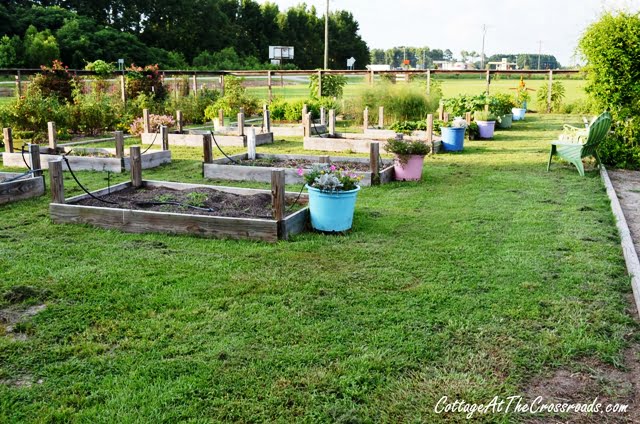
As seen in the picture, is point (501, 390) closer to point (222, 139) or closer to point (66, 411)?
point (66, 411)

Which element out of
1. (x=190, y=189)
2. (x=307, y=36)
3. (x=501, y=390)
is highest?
(x=307, y=36)

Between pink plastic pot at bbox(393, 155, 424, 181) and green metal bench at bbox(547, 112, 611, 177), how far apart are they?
2378 millimetres

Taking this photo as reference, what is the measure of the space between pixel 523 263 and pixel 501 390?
2.11 m

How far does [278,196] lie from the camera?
5691mm

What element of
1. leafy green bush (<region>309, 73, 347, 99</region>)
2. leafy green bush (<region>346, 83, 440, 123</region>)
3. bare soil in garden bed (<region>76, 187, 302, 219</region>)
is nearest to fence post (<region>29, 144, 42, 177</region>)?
bare soil in garden bed (<region>76, 187, 302, 219</region>)

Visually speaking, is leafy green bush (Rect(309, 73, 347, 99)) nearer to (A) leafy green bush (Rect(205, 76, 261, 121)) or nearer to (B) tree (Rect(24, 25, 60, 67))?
(A) leafy green bush (Rect(205, 76, 261, 121))

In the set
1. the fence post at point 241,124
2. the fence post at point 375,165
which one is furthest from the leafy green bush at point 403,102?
the fence post at point 375,165

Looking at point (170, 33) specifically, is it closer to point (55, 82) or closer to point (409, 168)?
point (55, 82)

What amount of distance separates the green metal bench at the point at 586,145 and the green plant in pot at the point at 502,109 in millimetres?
7720

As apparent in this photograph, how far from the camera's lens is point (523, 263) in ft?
16.2

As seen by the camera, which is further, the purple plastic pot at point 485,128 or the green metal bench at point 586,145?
the purple plastic pot at point 485,128

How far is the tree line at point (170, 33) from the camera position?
4319cm

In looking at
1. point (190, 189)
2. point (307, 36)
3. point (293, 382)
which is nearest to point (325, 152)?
point (190, 189)

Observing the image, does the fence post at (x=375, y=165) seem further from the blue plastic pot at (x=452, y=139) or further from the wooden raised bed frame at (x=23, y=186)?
the blue plastic pot at (x=452, y=139)
